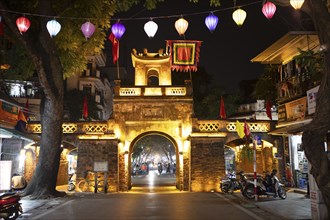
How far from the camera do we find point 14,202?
8.91m

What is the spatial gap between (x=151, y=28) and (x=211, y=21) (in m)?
2.12

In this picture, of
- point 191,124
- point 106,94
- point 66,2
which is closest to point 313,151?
point 66,2

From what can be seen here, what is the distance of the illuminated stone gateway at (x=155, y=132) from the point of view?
18547 millimetres

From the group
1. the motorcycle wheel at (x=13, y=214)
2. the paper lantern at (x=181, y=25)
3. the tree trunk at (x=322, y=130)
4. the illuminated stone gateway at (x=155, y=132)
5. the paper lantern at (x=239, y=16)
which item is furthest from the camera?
the illuminated stone gateway at (x=155, y=132)

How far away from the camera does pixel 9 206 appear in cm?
866

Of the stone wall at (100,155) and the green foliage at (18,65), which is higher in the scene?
the green foliage at (18,65)

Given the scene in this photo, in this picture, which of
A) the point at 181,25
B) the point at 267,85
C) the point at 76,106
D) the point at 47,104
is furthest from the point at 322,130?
the point at 76,106

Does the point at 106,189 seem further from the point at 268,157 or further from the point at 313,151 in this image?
the point at 313,151

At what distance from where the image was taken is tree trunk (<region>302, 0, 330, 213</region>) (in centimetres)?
644

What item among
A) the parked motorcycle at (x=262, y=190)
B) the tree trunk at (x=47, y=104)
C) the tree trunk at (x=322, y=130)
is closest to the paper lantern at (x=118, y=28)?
the tree trunk at (x=47, y=104)

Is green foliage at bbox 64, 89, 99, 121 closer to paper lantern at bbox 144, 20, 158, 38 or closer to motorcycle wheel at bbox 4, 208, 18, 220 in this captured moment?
paper lantern at bbox 144, 20, 158, 38

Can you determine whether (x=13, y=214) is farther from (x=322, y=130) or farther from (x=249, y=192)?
(x=249, y=192)

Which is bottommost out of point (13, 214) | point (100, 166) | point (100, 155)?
point (13, 214)

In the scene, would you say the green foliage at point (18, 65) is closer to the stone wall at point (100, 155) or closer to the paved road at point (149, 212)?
the stone wall at point (100, 155)
